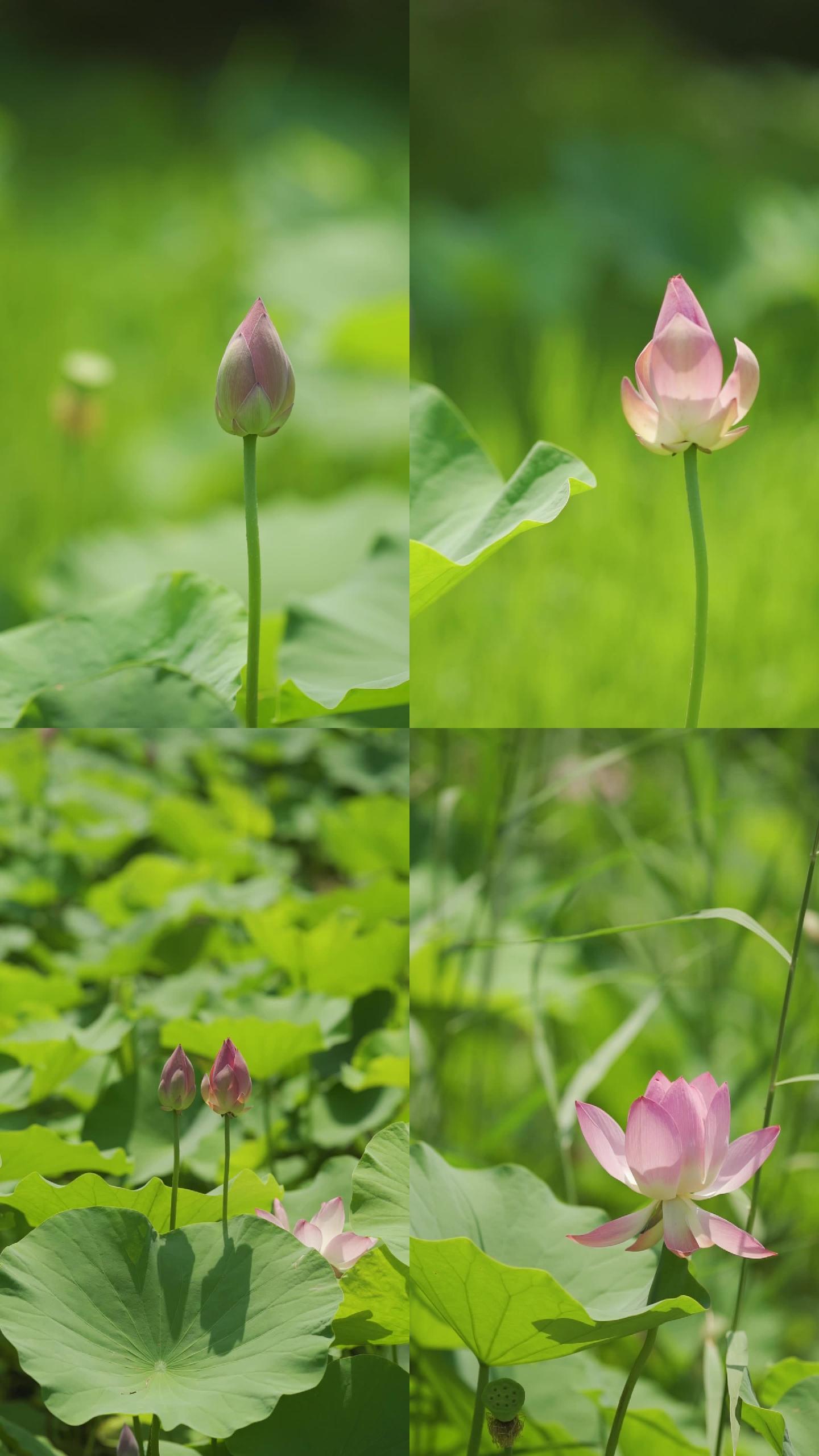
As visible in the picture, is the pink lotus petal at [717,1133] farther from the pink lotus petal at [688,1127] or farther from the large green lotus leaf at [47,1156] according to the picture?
the large green lotus leaf at [47,1156]

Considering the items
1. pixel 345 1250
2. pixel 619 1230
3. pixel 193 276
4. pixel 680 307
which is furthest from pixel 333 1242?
pixel 193 276

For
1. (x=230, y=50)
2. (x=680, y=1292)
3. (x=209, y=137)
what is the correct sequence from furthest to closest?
(x=230, y=50)
(x=209, y=137)
(x=680, y=1292)

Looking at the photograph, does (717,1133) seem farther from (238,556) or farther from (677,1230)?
(238,556)

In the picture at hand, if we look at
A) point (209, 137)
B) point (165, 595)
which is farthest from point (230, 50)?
point (165, 595)

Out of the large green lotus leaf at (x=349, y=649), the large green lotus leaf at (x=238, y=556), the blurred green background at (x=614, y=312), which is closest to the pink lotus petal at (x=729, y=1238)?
the large green lotus leaf at (x=349, y=649)

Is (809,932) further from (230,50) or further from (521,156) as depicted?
(230,50)

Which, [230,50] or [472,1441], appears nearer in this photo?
[472,1441]
